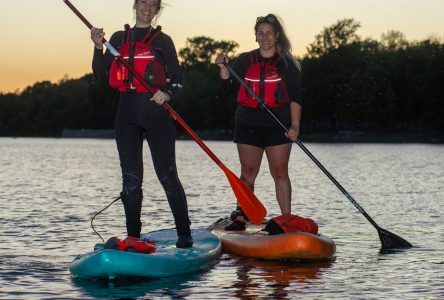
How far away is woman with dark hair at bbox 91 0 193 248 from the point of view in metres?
7.68

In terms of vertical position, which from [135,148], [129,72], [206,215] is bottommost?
[206,215]

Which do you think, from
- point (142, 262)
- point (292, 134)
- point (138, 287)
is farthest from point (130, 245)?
point (292, 134)

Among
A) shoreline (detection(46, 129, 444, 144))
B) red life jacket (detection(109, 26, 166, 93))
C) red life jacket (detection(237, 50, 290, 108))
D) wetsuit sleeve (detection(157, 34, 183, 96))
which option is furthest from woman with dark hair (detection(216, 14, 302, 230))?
shoreline (detection(46, 129, 444, 144))

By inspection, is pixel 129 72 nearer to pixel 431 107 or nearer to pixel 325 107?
pixel 431 107

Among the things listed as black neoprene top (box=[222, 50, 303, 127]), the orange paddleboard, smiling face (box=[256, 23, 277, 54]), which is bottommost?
the orange paddleboard

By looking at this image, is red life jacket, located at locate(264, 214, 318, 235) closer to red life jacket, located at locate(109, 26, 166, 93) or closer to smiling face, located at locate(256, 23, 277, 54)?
smiling face, located at locate(256, 23, 277, 54)

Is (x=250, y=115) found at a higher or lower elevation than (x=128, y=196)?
higher

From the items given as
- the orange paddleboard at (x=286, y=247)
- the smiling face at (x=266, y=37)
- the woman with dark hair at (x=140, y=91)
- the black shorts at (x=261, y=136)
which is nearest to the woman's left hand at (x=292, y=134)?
the black shorts at (x=261, y=136)

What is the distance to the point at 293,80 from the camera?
927 centimetres

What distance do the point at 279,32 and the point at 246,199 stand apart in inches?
67.0

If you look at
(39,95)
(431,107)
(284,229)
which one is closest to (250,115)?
(284,229)

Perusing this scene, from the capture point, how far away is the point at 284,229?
8.95 metres

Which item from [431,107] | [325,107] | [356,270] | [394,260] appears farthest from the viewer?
[325,107]

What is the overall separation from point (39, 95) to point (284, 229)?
524ft
